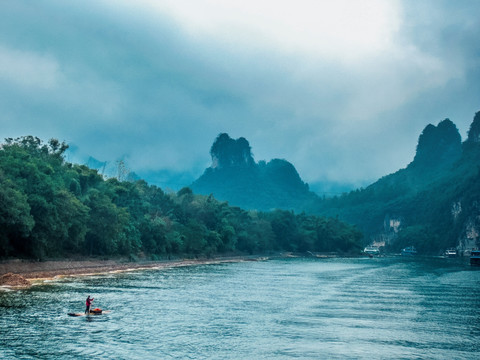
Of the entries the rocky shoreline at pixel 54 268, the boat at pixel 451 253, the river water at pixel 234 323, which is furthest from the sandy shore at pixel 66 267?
the boat at pixel 451 253

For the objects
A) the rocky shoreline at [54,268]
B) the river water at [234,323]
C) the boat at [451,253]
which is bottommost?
the river water at [234,323]

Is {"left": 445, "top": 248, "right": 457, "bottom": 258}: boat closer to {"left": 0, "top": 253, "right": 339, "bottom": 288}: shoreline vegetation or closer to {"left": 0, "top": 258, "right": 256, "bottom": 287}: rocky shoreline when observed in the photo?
{"left": 0, "top": 253, "right": 339, "bottom": 288}: shoreline vegetation

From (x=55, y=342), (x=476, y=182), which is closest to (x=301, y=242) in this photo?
(x=476, y=182)

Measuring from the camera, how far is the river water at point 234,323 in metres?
26.1

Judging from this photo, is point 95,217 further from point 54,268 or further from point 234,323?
point 234,323

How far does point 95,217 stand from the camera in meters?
73.9

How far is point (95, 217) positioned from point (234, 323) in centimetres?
4449

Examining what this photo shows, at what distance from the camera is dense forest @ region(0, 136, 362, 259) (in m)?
56.5

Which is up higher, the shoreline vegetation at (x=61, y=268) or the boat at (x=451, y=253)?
the boat at (x=451, y=253)

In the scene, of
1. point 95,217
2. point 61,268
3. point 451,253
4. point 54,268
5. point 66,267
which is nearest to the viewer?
point 54,268

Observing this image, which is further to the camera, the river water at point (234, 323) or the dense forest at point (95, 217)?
the dense forest at point (95, 217)

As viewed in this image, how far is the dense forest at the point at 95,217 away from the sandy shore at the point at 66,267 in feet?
4.94

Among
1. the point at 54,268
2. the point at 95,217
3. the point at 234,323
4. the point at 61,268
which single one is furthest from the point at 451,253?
the point at 234,323

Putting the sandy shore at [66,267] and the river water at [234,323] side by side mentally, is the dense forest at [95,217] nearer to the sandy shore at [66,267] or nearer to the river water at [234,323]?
the sandy shore at [66,267]
